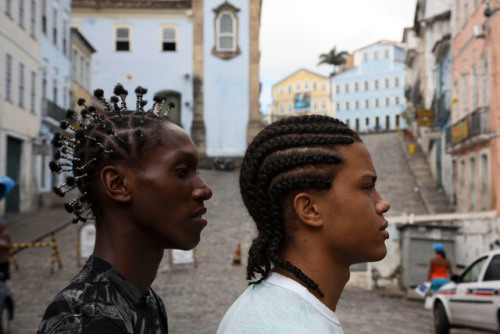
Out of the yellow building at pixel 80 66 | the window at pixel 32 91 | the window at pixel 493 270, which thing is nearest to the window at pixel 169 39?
the yellow building at pixel 80 66

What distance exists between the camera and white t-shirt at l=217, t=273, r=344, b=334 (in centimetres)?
191

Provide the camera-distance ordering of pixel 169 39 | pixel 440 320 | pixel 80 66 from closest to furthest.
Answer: pixel 440 320 < pixel 80 66 < pixel 169 39

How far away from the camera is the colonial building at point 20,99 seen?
2672 cm

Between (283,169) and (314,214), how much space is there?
6.3 inches

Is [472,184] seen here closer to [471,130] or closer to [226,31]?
[471,130]

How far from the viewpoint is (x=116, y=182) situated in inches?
98.0

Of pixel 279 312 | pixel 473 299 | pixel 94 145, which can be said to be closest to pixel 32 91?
pixel 473 299

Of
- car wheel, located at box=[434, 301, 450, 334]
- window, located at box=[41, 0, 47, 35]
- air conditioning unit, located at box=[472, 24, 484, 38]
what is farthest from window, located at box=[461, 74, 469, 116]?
car wheel, located at box=[434, 301, 450, 334]

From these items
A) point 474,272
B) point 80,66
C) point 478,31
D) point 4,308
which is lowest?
point 4,308

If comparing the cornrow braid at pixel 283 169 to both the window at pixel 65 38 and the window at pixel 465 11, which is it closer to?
the window at pixel 465 11

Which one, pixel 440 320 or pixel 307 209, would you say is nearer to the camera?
pixel 307 209

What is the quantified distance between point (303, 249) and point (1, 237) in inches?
467

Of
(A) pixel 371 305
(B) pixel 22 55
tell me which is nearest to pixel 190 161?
(A) pixel 371 305

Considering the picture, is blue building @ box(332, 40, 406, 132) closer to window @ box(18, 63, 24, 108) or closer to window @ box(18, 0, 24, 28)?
window @ box(18, 0, 24, 28)
